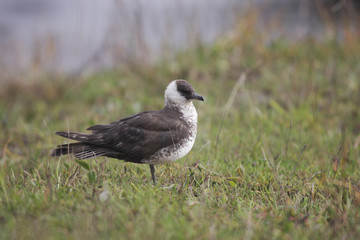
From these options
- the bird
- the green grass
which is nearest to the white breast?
the bird

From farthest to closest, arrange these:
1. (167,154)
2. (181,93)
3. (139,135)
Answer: (181,93), (139,135), (167,154)

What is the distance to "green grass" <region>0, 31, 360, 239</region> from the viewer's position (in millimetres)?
2994

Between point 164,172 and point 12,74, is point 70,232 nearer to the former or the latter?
point 164,172

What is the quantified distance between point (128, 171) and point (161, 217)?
125 cm

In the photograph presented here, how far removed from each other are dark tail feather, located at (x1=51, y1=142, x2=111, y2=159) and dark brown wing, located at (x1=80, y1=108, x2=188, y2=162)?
1.9 inches

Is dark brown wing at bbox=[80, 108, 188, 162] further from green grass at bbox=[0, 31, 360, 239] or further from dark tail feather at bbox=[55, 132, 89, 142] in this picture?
green grass at bbox=[0, 31, 360, 239]

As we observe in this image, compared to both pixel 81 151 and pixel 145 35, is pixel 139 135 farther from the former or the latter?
pixel 145 35

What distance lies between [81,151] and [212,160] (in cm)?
139

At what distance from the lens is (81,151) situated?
3947 mm

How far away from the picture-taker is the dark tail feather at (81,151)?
12.7 feet

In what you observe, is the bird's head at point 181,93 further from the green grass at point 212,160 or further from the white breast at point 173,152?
the green grass at point 212,160

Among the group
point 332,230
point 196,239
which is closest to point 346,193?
point 332,230

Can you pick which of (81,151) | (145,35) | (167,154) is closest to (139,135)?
(167,154)

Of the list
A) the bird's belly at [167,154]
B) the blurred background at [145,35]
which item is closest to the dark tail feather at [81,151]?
the bird's belly at [167,154]
